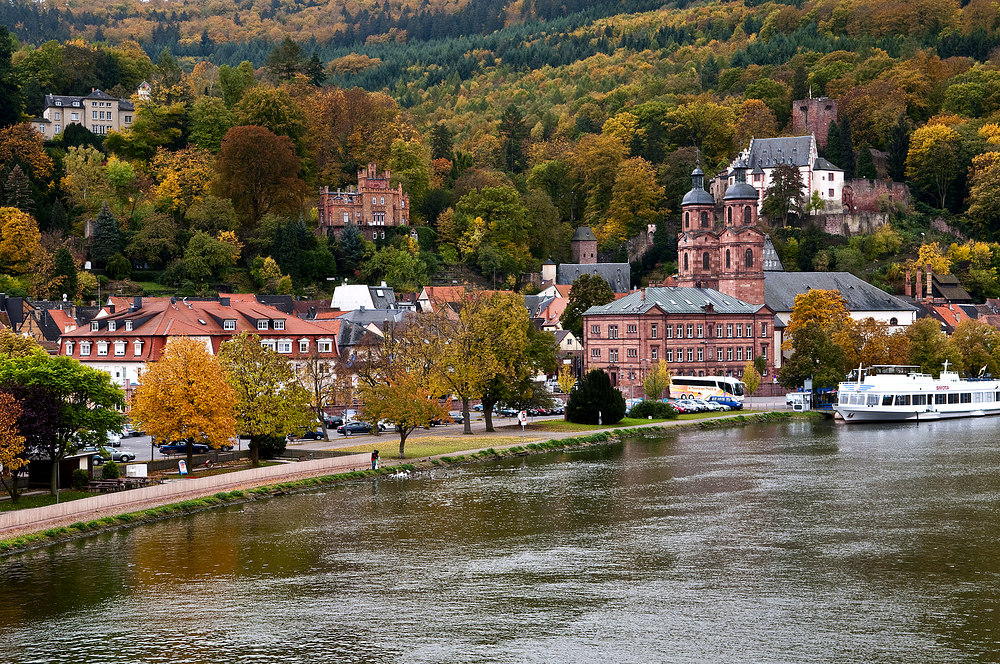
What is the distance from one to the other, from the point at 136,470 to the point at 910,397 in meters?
58.1

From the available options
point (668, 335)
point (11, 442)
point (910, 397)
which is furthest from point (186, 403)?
point (668, 335)

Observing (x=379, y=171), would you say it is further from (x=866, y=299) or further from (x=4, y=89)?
(x=866, y=299)

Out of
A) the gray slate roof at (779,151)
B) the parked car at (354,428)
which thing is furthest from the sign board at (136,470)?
the gray slate roof at (779,151)

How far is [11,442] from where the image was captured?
46.2 m

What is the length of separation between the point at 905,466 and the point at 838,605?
97.8 ft

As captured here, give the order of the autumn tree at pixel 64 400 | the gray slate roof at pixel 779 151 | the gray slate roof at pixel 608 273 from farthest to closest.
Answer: the gray slate roof at pixel 779 151, the gray slate roof at pixel 608 273, the autumn tree at pixel 64 400

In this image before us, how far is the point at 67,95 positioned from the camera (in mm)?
142500

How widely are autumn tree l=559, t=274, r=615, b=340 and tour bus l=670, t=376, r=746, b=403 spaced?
1231 centimetres

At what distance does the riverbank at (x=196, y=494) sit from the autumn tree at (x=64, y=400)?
8.97 ft

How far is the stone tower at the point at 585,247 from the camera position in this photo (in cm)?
14362

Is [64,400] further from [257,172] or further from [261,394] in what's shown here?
[257,172]

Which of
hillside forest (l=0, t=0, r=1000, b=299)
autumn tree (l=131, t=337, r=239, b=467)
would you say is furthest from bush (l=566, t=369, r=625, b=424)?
hillside forest (l=0, t=0, r=1000, b=299)

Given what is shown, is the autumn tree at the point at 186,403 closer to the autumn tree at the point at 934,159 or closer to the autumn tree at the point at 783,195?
the autumn tree at the point at 783,195

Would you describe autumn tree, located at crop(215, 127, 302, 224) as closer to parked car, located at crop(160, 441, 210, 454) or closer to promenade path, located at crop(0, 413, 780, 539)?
promenade path, located at crop(0, 413, 780, 539)
